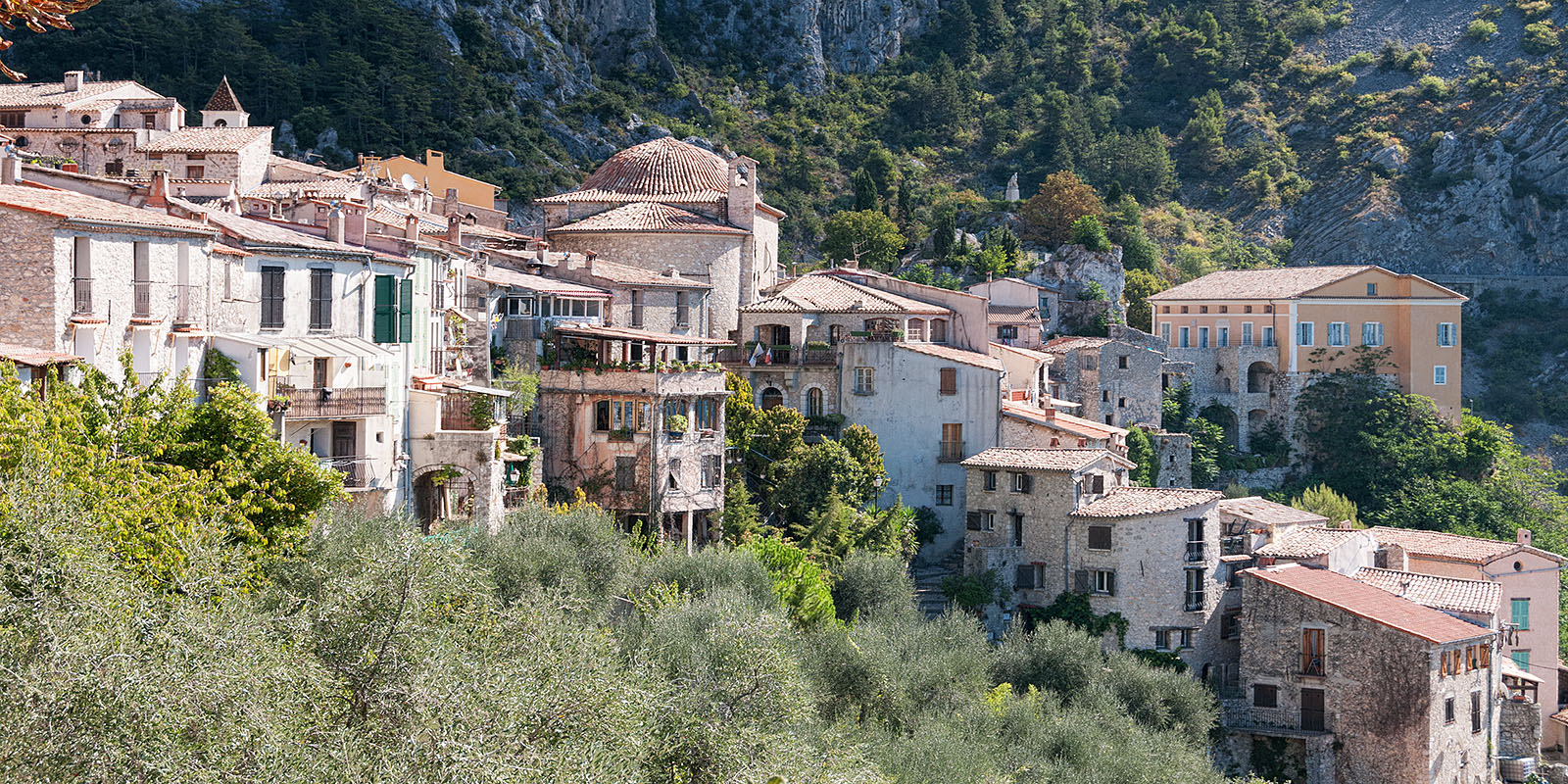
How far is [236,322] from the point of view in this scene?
104ft

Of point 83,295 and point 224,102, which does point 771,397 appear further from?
point 224,102

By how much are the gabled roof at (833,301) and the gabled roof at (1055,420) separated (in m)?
4.66

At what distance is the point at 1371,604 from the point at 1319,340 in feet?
103

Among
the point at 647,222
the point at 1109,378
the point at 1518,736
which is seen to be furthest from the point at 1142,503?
the point at 647,222

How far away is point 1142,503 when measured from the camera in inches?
1859

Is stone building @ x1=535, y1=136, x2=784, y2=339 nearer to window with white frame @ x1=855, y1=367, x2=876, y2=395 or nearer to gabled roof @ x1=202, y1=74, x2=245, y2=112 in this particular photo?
window with white frame @ x1=855, y1=367, x2=876, y2=395

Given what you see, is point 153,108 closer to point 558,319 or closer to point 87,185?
point 558,319

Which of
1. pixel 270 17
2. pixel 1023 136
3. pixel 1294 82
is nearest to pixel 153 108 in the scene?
pixel 270 17

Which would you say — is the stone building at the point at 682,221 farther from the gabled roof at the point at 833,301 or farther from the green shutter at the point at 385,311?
the green shutter at the point at 385,311

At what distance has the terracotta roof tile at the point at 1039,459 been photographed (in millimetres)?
47594

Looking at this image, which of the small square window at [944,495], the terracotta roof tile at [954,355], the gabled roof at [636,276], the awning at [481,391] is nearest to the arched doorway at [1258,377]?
the terracotta roof tile at [954,355]

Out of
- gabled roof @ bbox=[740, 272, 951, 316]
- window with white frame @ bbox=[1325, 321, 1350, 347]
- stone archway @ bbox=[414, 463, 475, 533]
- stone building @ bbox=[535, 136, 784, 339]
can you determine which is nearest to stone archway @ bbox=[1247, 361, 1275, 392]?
window with white frame @ bbox=[1325, 321, 1350, 347]

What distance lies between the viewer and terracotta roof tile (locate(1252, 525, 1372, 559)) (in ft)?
161

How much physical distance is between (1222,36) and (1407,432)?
6496 centimetres
